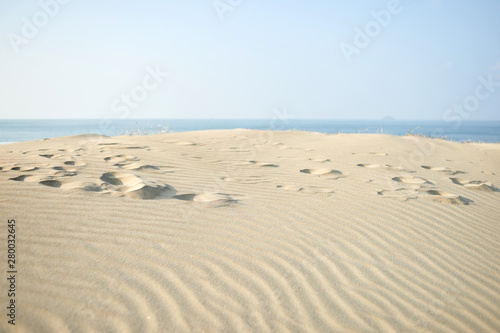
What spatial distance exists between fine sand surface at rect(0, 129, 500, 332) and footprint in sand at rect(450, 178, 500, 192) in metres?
0.23

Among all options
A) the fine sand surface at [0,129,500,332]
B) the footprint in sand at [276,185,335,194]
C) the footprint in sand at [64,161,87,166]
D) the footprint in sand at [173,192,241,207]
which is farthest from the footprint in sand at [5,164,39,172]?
the footprint in sand at [276,185,335,194]

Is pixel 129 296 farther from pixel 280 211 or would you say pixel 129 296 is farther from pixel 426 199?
pixel 426 199

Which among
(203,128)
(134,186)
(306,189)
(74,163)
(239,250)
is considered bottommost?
(203,128)

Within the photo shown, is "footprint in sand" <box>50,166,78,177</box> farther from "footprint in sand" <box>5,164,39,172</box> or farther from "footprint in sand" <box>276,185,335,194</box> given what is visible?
"footprint in sand" <box>276,185,335,194</box>

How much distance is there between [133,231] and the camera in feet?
7.79

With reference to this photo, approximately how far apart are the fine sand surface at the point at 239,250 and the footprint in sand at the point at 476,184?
8.9 inches

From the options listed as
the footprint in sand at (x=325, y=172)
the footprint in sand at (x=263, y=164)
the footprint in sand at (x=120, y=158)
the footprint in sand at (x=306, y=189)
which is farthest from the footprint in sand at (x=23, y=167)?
the footprint in sand at (x=325, y=172)

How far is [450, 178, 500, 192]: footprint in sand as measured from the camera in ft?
14.9

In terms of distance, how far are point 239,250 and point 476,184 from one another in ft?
13.7

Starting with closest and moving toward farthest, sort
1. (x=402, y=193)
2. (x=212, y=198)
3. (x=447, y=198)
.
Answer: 1. (x=212, y=198)
2. (x=447, y=198)
3. (x=402, y=193)

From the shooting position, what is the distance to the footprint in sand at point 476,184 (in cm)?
455

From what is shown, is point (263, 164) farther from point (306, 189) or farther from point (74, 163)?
point (74, 163)

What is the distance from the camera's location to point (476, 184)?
15.4 feet

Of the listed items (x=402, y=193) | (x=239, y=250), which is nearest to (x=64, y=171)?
(x=239, y=250)
